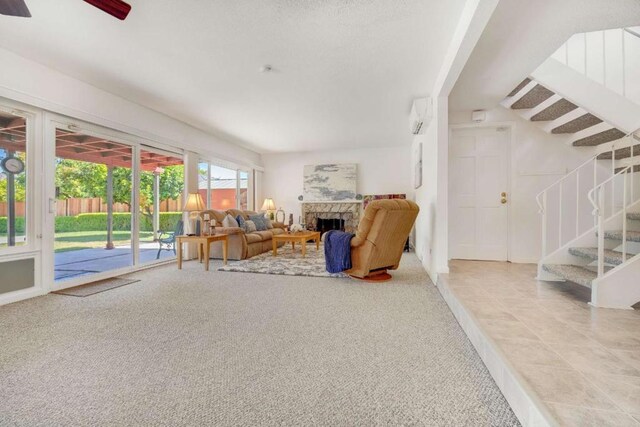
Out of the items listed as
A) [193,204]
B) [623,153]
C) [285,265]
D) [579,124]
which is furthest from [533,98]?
[193,204]

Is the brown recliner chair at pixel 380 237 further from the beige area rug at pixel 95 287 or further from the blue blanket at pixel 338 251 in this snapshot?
the beige area rug at pixel 95 287

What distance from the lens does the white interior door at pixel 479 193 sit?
4.28 meters

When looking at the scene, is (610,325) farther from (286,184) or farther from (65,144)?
(286,184)

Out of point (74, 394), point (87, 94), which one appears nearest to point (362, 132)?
point (87, 94)

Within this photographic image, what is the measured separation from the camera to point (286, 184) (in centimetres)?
→ 786

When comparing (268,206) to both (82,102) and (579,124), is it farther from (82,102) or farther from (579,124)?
(579,124)

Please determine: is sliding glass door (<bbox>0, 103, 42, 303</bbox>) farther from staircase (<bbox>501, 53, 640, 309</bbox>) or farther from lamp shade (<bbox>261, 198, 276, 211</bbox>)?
staircase (<bbox>501, 53, 640, 309</bbox>)

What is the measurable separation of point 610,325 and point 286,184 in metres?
6.81

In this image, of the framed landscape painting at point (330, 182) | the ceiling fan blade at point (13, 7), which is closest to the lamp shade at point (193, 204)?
the ceiling fan blade at point (13, 7)

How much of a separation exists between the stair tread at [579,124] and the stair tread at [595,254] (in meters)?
1.62

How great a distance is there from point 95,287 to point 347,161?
569 centimetres

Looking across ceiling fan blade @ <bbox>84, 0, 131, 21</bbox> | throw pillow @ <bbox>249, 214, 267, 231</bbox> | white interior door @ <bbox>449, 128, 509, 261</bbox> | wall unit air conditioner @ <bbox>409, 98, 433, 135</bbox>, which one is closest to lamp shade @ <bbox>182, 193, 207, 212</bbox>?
throw pillow @ <bbox>249, 214, 267, 231</bbox>

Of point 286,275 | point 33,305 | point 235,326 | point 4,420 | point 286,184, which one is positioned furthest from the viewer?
point 286,184

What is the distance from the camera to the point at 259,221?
605cm
